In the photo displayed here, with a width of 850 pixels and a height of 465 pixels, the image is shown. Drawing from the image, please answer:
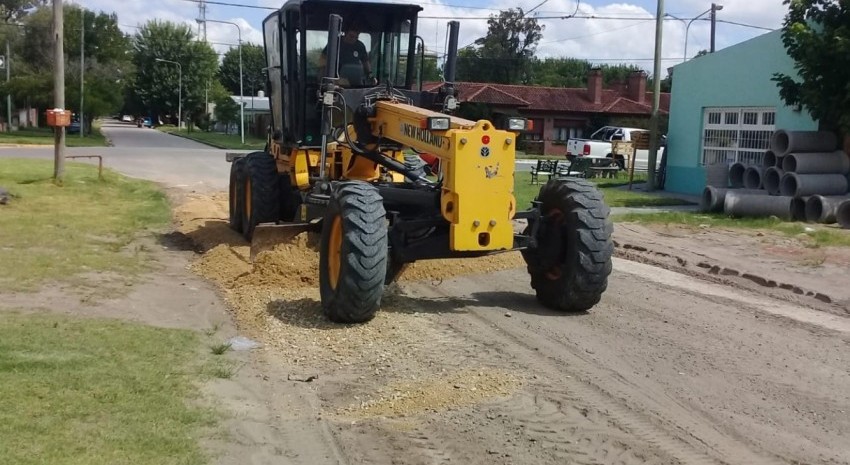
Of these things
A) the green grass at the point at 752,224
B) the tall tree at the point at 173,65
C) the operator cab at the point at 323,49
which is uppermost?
the tall tree at the point at 173,65

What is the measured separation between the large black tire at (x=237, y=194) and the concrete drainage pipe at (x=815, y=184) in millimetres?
10614

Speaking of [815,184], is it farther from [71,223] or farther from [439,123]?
[71,223]

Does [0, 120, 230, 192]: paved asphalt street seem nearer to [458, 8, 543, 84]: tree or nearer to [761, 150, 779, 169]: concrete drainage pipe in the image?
[761, 150, 779, 169]: concrete drainage pipe

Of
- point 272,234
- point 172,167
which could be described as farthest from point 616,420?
point 172,167

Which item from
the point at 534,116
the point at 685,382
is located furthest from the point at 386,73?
the point at 534,116

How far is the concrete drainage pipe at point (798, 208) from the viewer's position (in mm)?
17438

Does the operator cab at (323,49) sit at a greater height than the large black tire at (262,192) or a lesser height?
greater

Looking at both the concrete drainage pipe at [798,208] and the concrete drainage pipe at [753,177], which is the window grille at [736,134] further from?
the concrete drainage pipe at [798,208]

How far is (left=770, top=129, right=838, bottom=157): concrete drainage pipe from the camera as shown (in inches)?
723

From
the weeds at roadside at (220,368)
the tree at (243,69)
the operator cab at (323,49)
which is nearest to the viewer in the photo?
the weeds at roadside at (220,368)

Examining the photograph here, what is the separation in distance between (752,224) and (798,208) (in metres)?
1.41

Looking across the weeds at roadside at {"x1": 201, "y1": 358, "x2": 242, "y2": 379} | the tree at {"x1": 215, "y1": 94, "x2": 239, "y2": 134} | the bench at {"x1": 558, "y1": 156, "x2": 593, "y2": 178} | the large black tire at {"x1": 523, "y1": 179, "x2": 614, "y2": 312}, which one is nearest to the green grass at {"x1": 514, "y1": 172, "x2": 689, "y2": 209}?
the bench at {"x1": 558, "y1": 156, "x2": 593, "y2": 178}

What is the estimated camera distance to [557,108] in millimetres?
53688

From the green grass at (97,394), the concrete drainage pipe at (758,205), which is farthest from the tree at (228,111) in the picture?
the green grass at (97,394)
